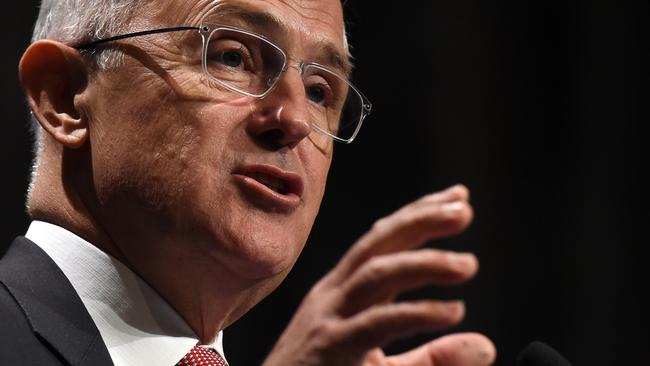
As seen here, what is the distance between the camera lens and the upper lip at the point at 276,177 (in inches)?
66.4

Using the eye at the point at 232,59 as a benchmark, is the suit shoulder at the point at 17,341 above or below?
below

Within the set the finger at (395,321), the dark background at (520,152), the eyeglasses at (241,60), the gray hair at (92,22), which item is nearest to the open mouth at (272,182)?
the eyeglasses at (241,60)

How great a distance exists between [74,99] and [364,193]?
1.88m

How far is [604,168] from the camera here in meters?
3.53

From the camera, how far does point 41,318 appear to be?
1.56 m

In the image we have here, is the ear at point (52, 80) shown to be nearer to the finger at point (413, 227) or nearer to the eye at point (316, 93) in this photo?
the eye at point (316, 93)

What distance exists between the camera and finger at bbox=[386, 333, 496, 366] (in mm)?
1197

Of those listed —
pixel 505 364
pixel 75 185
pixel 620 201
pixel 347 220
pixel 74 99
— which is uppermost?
pixel 74 99

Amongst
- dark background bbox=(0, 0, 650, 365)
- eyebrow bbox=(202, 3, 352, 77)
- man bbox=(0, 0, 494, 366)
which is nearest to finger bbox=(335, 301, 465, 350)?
man bbox=(0, 0, 494, 366)

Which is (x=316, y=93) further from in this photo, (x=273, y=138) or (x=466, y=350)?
(x=466, y=350)

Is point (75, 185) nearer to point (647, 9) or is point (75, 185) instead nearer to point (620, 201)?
point (620, 201)

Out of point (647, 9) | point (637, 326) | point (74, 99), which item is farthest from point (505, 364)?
point (74, 99)

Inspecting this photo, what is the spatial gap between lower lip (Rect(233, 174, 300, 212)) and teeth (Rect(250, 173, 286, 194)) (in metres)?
0.02

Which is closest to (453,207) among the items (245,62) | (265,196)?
(265,196)
